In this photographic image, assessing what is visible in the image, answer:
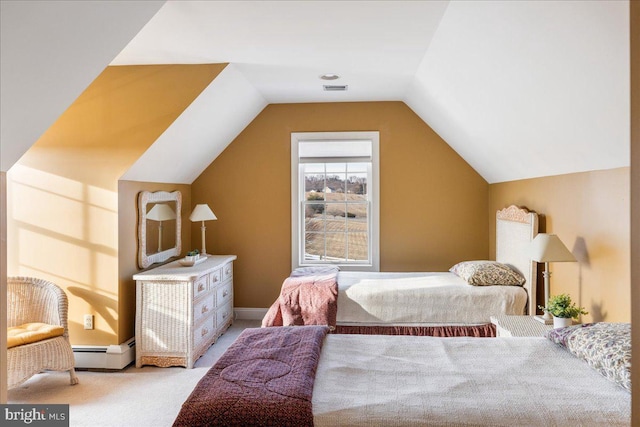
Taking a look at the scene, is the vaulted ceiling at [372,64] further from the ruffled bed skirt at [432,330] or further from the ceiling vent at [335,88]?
the ruffled bed skirt at [432,330]

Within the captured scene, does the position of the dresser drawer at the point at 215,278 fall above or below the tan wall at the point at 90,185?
below

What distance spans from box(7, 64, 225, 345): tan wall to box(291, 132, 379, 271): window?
1902 millimetres

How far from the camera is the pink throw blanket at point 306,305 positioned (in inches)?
153

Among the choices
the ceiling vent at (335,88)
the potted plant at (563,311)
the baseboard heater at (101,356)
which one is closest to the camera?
the potted plant at (563,311)

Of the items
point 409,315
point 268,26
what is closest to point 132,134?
point 268,26

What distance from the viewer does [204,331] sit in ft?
14.0

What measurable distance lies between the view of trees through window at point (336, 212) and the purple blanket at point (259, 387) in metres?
3.06

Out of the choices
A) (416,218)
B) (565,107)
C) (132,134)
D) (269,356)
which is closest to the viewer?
(269,356)

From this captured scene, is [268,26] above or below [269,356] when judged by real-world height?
above

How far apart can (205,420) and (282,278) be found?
3706 mm

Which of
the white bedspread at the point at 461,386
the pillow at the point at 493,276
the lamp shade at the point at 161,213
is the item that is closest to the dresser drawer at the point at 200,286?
the lamp shade at the point at 161,213

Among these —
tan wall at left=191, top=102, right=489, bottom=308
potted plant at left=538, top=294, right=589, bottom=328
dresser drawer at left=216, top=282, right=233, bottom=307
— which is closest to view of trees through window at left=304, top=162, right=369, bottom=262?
tan wall at left=191, top=102, right=489, bottom=308

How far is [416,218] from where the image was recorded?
533 cm

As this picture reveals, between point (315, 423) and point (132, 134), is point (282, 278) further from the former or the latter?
point (315, 423)
